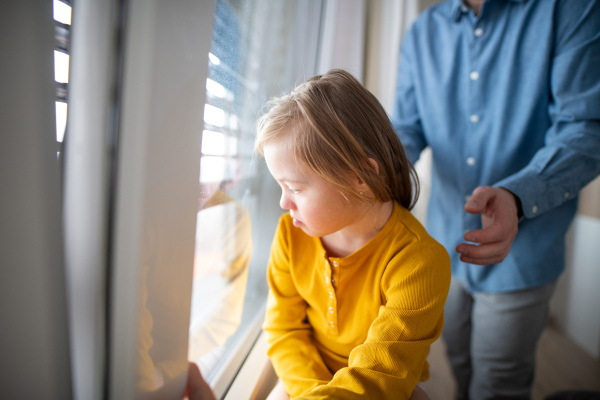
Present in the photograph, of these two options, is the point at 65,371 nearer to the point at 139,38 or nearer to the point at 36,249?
the point at 36,249

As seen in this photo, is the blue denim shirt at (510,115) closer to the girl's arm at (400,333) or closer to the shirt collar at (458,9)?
the shirt collar at (458,9)

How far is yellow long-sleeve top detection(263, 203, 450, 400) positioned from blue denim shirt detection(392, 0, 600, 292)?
0.31 metres

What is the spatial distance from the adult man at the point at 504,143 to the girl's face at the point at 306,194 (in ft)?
0.91

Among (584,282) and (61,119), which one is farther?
(584,282)

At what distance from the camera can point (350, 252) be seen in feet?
2.36

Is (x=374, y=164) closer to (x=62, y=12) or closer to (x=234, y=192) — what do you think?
(x=234, y=192)

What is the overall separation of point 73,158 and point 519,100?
1.01 meters

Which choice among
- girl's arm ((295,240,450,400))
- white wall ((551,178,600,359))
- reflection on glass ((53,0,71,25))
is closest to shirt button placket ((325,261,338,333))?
girl's arm ((295,240,450,400))

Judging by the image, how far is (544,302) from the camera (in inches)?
37.5

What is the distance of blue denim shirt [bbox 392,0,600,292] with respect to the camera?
0.81 meters

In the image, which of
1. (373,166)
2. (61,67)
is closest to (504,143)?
(373,166)

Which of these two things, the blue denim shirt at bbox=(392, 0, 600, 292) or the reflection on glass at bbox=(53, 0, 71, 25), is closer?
the reflection on glass at bbox=(53, 0, 71, 25)

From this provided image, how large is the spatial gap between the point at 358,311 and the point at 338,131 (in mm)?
342

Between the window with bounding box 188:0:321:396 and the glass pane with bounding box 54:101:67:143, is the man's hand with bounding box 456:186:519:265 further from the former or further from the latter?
the glass pane with bounding box 54:101:67:143
